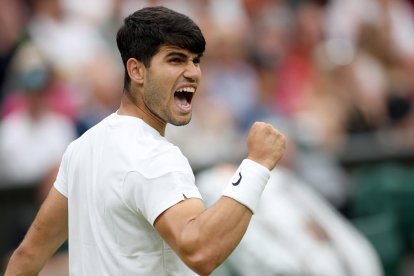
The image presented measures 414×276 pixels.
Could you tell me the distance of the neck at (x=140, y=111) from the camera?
4.26 meters

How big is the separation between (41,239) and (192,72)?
0.95 metres

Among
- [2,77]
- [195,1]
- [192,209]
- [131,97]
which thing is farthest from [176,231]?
[195,1]

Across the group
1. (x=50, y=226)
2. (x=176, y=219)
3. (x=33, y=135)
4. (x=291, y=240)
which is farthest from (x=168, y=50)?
(x=33, y=135)

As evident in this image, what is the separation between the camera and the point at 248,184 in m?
3.95

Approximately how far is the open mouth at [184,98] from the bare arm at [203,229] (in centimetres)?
43

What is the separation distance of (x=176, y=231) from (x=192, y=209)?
0.32 feet

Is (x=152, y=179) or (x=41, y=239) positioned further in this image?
(x=41, y=239)

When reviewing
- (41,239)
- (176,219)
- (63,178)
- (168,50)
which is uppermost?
(168,50)

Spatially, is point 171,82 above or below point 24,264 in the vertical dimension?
above

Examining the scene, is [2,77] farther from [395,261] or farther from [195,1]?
[395,261]

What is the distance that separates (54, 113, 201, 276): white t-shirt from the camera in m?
3.95

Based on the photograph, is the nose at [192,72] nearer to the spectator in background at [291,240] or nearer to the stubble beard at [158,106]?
the stubble beard at [158,106]

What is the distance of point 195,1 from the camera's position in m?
11.5

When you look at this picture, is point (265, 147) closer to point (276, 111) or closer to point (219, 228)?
point (219, 228)
